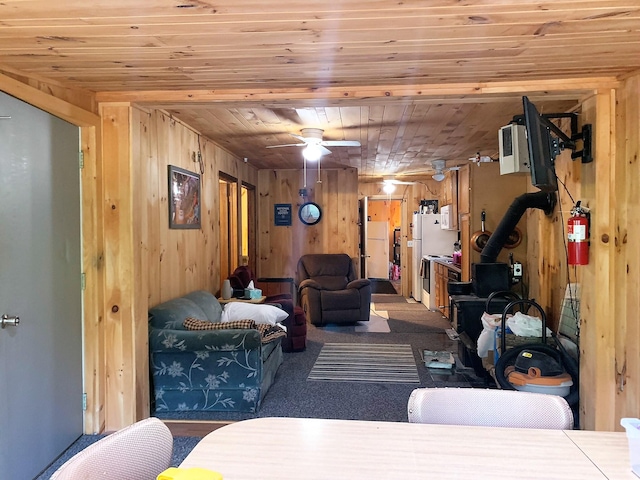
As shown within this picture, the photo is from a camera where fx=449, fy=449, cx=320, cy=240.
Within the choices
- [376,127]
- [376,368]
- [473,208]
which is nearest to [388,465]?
[376,368]

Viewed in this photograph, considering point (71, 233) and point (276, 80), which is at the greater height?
point (276, 80)

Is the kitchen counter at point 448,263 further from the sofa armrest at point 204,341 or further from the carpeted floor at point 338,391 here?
the sofa armrest at point 204,341

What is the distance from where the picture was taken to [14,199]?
85.6 inches

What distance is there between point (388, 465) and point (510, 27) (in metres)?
1.65

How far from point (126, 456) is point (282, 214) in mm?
5945

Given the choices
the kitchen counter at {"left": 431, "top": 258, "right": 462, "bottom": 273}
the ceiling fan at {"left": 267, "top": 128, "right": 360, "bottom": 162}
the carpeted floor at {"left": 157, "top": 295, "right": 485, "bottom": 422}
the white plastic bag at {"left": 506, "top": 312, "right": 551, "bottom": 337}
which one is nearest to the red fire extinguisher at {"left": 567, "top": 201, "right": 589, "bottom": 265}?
the white plastic bag at {"left": 506, "top": 312, "right": 551, "bottom": 337}

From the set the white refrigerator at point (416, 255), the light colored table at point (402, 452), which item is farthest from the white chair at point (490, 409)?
the white refrigerator at point (416, 255)

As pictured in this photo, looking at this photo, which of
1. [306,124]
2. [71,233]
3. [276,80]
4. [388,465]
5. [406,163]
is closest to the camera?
[388,465]

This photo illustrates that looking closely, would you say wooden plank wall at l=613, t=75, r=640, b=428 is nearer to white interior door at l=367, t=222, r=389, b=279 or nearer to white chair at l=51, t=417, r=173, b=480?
white chair at l=51, t=417, r=173, b=480

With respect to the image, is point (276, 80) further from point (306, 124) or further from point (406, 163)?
point (406, 163)

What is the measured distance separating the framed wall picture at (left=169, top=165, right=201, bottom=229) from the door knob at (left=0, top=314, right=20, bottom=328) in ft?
5.33

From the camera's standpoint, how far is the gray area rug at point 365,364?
3963 millimetres

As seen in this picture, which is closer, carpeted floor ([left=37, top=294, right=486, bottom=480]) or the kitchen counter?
carpeted floor ([left=37, top=294, right=486, bottom=480])

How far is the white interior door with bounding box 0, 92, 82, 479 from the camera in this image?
213 cm
